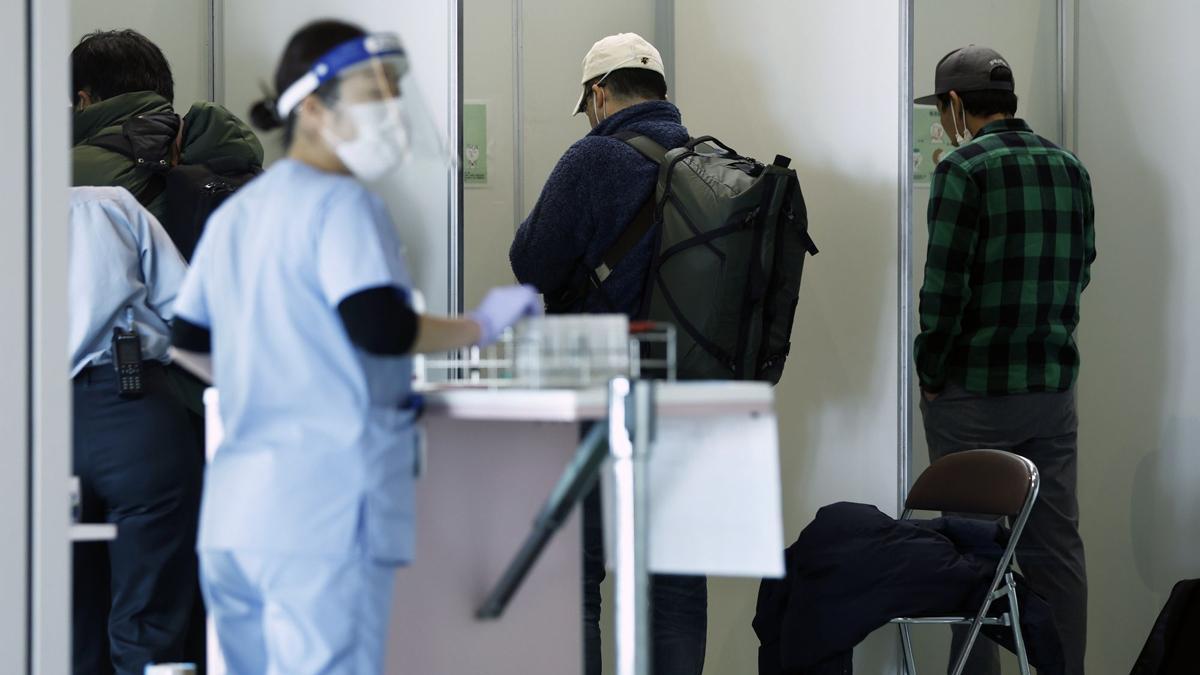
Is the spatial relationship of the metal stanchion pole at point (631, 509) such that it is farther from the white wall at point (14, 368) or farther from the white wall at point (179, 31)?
the white wall at point (179, 31)

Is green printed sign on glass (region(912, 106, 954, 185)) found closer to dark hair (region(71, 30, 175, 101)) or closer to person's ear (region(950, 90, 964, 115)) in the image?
person's ear (region(950, 90, 964, 115))

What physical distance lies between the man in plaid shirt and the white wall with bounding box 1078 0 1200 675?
40 cm

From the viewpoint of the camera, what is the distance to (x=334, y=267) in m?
1.67

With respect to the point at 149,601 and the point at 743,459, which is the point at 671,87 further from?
the point at 743,459

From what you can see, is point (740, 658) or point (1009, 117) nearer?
point (1009, 117)

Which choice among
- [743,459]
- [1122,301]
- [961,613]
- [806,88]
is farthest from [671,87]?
[743,459]

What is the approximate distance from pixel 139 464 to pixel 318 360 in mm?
1248

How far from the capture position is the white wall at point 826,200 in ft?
12.0

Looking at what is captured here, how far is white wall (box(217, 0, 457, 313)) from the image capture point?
10.0 ft

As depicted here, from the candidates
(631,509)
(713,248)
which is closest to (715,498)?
(631,509)

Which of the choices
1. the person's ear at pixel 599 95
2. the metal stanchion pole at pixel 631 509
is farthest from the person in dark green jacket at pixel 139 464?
the metal stanchion pole at pixel 631 509

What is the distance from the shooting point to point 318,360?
1.70 metres

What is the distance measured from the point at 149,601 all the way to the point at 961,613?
164cm

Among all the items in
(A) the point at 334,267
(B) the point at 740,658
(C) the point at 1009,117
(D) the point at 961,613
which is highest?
(C) the point at 1009,117
